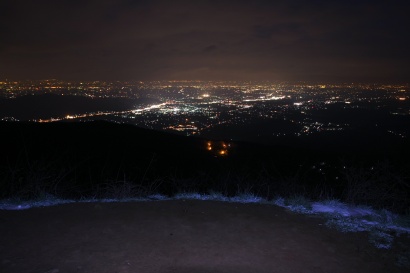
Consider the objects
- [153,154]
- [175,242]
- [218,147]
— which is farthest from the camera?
[218,147]

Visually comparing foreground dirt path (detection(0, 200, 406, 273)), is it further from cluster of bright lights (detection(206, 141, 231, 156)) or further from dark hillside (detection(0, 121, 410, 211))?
cluster of bright lights (detection(206, 141, 231, 156))

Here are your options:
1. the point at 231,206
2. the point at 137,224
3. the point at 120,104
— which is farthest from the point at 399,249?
the point at 120,104

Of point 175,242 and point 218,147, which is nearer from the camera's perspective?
point 175,242

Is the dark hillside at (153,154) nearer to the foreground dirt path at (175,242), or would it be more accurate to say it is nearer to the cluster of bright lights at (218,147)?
the cluster of bright lights at (218,147)

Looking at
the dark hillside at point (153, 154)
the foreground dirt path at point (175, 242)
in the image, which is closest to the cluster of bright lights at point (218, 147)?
the dark hillside at point (153, 154)

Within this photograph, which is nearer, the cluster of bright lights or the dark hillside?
the dark hillside

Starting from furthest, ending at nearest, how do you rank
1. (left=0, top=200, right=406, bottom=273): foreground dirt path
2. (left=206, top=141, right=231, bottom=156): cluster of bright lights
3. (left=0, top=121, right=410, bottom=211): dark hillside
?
(left=206, top=141, right=231, bottom=156): cluster of bright lights, (left=0, top=121, right=410, bottom=211): dark hillside, (left=0, top=200, right=406, bottom=273): foreground dirt path

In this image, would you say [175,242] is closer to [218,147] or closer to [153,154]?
[153,154]

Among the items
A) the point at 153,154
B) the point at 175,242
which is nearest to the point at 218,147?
the point at 153,154

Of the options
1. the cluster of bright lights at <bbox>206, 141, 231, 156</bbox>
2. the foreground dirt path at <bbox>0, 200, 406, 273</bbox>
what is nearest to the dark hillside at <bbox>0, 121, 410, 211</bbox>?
the cluster of bright lights at <bbox>206, 141, 231, 156</bbox>
